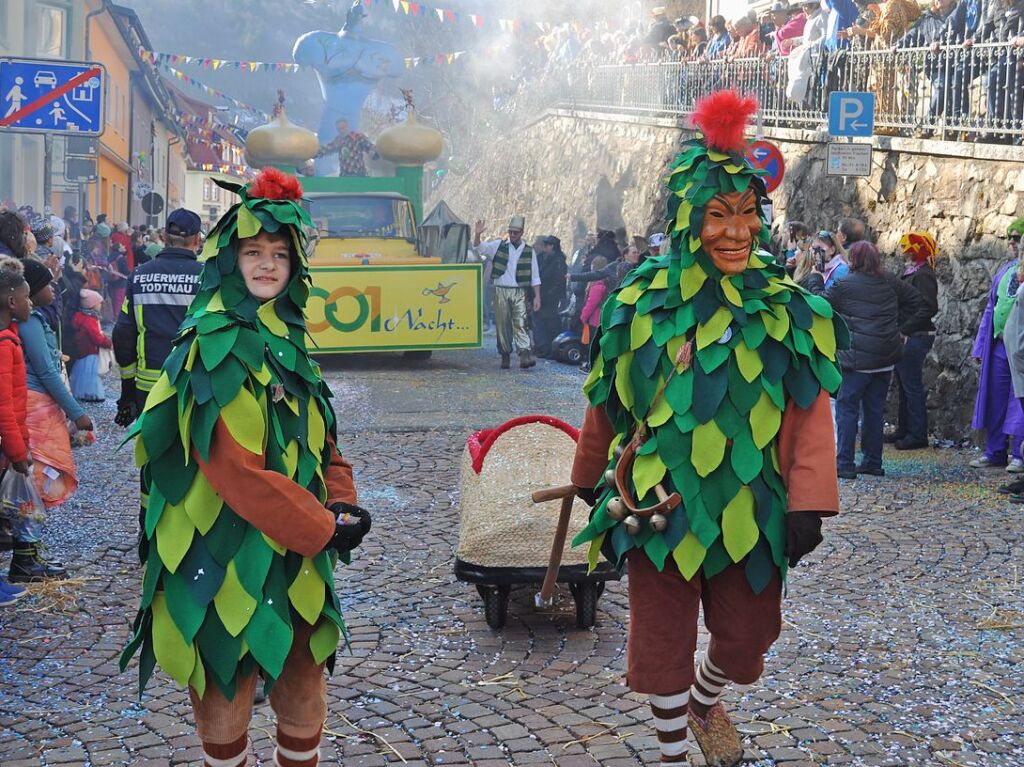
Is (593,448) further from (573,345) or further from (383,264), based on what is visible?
(573,345)

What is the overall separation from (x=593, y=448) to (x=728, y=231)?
0.79m

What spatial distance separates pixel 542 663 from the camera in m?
5.26

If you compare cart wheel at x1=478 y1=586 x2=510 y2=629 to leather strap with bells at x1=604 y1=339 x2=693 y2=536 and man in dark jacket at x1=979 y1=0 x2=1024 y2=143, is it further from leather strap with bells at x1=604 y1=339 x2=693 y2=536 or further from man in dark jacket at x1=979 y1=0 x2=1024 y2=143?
man in dark jacket at x1=979 y1=0 x2=1024 y2=143

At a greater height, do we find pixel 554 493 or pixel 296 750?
pixel 554 493

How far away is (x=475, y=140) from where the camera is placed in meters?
41.0

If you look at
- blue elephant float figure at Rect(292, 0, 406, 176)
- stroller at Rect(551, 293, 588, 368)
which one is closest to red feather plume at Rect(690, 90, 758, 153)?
stroller at Rect(551, 293, 588, 368)

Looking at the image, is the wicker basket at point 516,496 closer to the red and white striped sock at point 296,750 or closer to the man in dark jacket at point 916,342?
the red and white striped sock at point 296,750

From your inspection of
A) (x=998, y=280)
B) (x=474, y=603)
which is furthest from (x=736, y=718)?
(x=998, y=280)

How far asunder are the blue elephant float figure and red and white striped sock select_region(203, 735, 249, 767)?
32345mm

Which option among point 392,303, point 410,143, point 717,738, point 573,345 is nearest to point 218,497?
point 717,738

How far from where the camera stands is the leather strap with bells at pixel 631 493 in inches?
146

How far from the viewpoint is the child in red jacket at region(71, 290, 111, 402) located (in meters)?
12.1

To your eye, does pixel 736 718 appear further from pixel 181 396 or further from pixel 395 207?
pixel 395 207

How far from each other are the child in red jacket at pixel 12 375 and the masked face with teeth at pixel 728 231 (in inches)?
140
